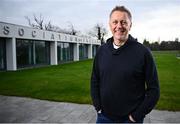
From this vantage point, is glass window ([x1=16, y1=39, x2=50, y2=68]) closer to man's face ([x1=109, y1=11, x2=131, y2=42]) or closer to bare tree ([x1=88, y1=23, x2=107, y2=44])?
man's face ([x1=109, y1=11, x2=131, y2=42])

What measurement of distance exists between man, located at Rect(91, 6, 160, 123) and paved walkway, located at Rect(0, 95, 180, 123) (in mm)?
2891

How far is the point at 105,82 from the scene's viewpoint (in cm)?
244

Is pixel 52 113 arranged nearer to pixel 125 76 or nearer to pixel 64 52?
pixel 125 76

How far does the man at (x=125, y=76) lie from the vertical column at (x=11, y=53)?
53.8 feet

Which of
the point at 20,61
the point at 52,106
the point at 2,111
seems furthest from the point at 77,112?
the point at 20,61

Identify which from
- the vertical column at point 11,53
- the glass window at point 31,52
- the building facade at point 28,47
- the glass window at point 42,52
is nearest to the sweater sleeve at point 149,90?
the building facade at point 28,47

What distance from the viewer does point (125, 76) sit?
2273 mm

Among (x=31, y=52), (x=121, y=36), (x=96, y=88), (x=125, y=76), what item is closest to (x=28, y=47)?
(x=31, y=52)

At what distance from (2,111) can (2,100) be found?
1373 mm

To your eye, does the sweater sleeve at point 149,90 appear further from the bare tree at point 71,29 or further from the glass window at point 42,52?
the bare tree at point 71,29

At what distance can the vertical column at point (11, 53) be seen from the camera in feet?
57.5

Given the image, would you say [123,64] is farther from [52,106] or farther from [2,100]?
[2,100]

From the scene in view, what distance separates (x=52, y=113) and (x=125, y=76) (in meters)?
3.95

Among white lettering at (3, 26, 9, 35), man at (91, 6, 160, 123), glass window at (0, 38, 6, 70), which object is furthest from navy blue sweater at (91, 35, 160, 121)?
glass window at (0, 38, 6, 70)
